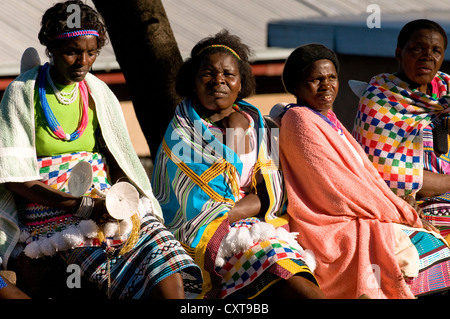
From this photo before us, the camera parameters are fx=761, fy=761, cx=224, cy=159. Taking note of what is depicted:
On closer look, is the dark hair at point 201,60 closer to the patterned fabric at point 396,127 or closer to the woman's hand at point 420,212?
the patterned fabric at point 396,127

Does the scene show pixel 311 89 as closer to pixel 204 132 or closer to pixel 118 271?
pixel 204 132

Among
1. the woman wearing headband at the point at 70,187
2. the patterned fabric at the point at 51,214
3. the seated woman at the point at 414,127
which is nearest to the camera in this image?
the woman wearing headband at the point at 70,187

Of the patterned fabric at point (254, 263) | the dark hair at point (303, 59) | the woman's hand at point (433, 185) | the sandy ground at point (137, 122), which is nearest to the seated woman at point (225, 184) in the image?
the patterned fabric at point (254, 263)

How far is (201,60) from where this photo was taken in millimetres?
4766

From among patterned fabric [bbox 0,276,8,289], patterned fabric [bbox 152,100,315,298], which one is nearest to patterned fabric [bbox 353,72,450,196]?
patterned fabric [bbox 152,100,315,298]

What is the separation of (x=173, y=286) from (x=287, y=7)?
10.3 m

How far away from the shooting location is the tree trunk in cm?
582

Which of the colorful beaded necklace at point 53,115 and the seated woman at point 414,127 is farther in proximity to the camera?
the seated woman at point 414,127

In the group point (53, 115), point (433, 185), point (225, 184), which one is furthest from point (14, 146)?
point (433, 185)

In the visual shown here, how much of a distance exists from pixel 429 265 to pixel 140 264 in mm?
1747

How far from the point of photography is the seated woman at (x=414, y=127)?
5.01m

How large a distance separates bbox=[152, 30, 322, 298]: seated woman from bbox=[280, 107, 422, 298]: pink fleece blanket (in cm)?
13

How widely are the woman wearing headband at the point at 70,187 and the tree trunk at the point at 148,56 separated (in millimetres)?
1293
